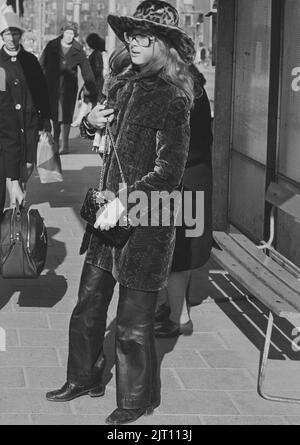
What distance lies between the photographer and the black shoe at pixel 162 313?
685 centimetres

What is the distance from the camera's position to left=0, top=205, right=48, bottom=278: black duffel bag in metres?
6.52

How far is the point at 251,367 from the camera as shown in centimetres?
612

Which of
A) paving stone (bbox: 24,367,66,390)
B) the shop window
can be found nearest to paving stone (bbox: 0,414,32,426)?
paving stone (bbox: 24,367,66,390)

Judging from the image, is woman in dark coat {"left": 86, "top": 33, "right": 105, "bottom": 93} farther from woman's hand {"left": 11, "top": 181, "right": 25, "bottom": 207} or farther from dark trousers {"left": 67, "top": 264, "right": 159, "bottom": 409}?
dark trousers {"left": 67, "top": 264, "right": 159, "bottom": 409}

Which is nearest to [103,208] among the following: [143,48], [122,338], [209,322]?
[122,338]

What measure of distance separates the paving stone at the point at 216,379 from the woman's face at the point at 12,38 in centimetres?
448

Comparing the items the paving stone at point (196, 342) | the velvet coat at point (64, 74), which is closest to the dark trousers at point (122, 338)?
the paving stone at point (196, 342)

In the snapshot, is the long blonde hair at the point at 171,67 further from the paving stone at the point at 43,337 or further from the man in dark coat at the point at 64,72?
the man in dark coat at the point at 64,72

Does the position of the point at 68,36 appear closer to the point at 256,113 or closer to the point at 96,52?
the point at 96,52

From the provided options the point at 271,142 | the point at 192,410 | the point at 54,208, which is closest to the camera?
the point at 192,410

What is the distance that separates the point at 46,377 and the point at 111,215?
1.22m

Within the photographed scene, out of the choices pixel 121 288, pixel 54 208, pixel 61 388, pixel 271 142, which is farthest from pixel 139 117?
pixel 54 208

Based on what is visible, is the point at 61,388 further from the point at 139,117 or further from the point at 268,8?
the point at 268,8

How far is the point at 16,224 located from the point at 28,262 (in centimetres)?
24
